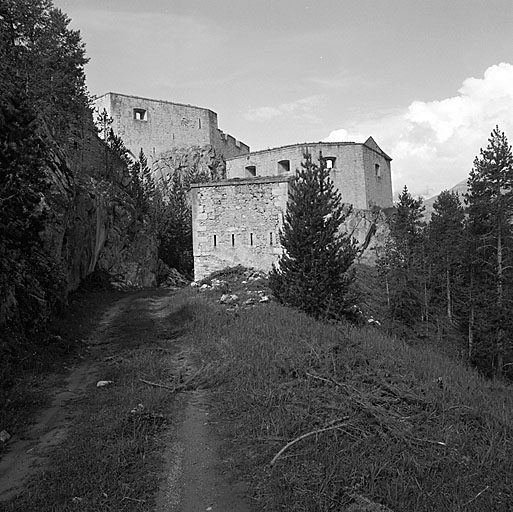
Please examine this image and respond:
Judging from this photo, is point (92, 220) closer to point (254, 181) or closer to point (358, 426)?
point (254, 181)

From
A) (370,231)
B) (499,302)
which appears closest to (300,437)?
(499,302)

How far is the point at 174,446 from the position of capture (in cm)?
553

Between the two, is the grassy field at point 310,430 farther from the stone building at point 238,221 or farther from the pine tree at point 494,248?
the pine tree at point 494,248

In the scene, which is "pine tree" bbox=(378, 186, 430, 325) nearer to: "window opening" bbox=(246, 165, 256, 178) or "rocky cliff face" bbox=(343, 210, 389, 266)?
"rocky cliff face" bbox=(343, 210, 389, 266)

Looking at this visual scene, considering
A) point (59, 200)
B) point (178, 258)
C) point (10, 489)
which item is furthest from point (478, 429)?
point (178, 258)

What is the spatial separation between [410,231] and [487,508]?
31725 millimetres

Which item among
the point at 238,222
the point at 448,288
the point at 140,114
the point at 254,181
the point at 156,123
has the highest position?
the point at 140,114

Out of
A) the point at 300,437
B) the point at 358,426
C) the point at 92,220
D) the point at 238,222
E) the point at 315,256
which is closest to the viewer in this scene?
the point at 300,437

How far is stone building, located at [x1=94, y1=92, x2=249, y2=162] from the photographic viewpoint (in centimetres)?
4703

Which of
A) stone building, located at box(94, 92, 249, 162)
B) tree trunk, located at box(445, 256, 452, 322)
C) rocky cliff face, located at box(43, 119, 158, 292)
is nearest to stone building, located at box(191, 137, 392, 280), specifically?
rocky cliff face, located at box(43, 119, 158, 292)

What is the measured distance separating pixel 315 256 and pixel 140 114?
40.0 metres

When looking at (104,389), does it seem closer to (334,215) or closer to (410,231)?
(334,215)

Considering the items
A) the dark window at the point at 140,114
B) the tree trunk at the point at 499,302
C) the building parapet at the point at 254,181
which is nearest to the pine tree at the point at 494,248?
the tree trunk at the point at 499,302

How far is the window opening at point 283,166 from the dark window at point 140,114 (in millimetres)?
18733
